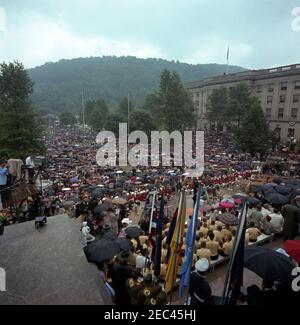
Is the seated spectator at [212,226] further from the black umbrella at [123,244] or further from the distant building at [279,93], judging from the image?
the distant building at [279,93]

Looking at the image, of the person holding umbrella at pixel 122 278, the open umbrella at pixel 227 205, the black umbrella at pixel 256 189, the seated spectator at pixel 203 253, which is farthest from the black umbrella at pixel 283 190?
the person holding umbrella at pixel 122 278

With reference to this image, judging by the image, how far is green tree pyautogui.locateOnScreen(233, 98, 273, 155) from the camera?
30612 mm

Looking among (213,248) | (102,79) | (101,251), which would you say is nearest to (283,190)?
(213,248)

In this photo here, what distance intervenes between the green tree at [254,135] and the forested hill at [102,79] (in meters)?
118

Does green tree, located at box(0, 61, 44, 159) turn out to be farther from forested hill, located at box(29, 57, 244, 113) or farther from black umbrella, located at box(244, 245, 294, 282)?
forested hill, located at box(29, 57, 244, 113)

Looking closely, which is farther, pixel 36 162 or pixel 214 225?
pixel 36 162

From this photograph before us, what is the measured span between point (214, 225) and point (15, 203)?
8.18m

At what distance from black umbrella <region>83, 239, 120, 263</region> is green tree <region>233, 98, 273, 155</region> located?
28.3m

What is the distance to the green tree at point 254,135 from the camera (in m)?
30.6

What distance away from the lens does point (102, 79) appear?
17475cm

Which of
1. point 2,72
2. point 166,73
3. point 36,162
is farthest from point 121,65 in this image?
point 36,162

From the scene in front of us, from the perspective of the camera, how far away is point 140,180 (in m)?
20.5

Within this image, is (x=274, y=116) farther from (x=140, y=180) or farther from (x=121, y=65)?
(x=121, y=65)

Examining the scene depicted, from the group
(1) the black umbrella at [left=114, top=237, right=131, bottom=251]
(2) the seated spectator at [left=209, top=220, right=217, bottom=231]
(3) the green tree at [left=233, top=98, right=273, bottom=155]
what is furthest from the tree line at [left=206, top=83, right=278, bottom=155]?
(1) the black umbrella at [left=114, top=237, right=131, bottom=251]
